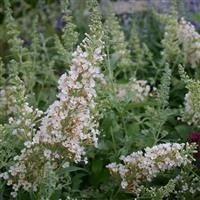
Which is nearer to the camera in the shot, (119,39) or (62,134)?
(62,134)

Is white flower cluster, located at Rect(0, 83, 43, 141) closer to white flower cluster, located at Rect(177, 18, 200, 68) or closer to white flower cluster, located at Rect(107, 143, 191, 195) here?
white flower cluster, located at Rect(107, 143, 191, 195)

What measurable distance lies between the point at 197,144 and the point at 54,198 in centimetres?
53

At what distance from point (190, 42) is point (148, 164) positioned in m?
1.20

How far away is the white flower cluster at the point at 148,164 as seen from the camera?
2.06m

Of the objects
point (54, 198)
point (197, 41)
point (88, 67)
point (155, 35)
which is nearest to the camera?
point (88, 67)

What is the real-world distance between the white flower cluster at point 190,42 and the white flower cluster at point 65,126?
1.19 meters

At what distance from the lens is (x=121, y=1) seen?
18.2 feet

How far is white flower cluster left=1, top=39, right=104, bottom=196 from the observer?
1.96m

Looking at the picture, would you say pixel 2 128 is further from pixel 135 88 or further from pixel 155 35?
pixel 155 35

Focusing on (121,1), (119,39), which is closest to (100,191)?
(119,39)

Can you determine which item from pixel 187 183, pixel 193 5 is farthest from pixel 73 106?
pixel 193 5

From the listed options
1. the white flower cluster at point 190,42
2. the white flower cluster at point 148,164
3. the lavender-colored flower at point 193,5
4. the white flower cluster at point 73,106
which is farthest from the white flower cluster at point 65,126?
the lavender-colored flower at point 193,5

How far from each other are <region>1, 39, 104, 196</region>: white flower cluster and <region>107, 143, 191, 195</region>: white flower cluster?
0.58 ft

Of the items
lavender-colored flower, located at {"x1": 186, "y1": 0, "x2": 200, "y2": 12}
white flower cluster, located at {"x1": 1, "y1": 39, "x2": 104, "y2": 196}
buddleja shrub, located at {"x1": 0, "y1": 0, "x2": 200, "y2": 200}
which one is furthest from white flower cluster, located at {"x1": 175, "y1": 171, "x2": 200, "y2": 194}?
lavender-colored flower, located at {"x1": 186, "y1": 0, "x2": 200, "y2": 12}
